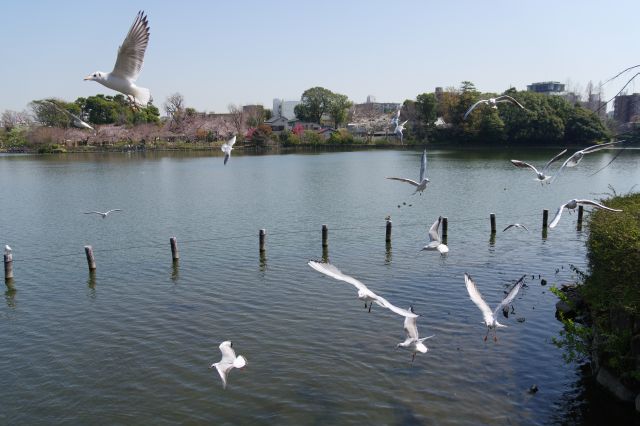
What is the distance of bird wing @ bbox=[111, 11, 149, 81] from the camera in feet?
26.6

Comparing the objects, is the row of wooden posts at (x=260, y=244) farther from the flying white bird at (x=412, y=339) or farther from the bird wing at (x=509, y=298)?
the bird wing at (x=509, y=298)

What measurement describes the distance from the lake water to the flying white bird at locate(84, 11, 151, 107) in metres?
6.13

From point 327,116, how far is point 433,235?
4529 inches

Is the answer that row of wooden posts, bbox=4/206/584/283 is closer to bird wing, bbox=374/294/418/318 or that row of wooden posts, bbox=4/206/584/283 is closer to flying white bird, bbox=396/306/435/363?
flying white bird, bbox=396/306/435/363

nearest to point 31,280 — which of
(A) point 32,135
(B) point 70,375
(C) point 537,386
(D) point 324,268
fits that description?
(B) point 70,375

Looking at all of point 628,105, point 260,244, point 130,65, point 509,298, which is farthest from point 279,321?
point 628,105

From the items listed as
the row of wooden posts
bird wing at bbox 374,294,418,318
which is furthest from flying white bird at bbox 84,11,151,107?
the row of wooden posts

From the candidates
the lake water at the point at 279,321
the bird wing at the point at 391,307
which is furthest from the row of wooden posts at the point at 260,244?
the bird wing at the point at 391,307

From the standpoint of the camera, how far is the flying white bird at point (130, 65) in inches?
320

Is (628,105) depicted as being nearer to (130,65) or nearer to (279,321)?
(130,65)

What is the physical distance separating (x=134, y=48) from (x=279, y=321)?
8.43 metres

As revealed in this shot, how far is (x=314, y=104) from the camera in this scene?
119 m

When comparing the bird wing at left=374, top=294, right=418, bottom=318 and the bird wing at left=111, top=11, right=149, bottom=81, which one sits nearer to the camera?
the bird wing at left=374, top=294, right=418, bottom=318

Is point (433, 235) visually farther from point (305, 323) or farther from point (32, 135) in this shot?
point (32, 135)
